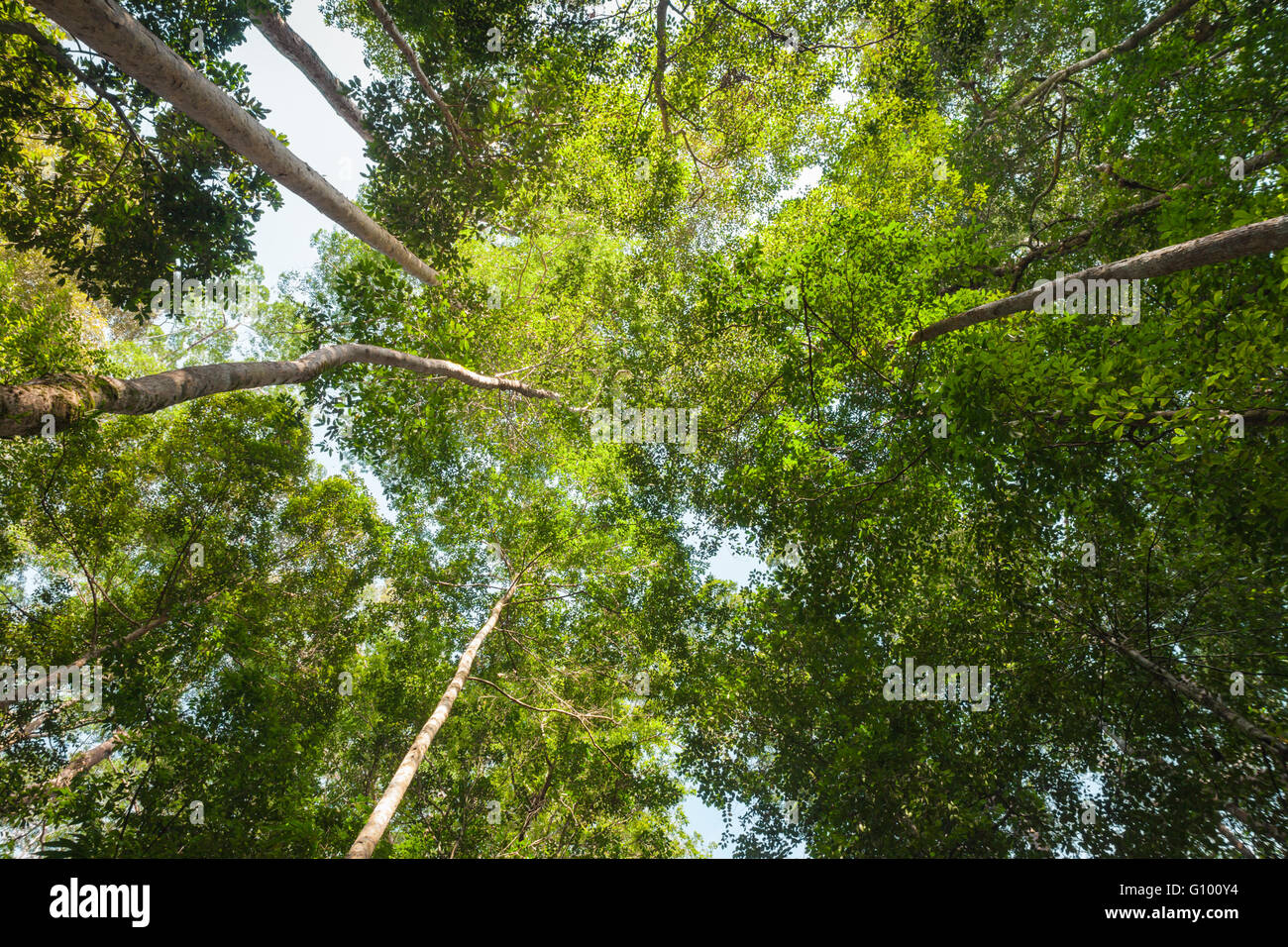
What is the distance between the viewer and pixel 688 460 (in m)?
10.8

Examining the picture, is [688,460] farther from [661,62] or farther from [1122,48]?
[1122,48]

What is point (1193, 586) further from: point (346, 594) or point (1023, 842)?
point (346, 594)

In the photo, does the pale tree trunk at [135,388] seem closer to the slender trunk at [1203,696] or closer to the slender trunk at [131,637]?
the slender trunk at [131,637]

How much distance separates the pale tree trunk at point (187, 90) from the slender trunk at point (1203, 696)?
11.9 m

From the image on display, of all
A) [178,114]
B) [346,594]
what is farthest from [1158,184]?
[346,594]

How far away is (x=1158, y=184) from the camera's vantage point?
7215mm

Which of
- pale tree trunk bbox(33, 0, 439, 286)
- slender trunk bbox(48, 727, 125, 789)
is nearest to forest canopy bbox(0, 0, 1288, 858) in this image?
pale tree trunk bbox(33, 0, 439, 286)

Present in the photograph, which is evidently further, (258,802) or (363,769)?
(363,769)

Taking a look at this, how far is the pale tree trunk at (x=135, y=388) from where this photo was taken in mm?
3902

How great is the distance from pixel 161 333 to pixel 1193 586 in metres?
30.1

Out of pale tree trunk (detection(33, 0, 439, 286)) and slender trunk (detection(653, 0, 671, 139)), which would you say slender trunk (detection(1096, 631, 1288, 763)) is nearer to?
slender trunk (detection(653, 0, 671, 139))

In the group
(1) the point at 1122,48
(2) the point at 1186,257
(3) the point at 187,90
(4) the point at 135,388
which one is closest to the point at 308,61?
(3) the point at 187,90

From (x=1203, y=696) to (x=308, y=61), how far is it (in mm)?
17615

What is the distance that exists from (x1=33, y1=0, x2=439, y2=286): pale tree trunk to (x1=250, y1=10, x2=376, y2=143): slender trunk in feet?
8.70
